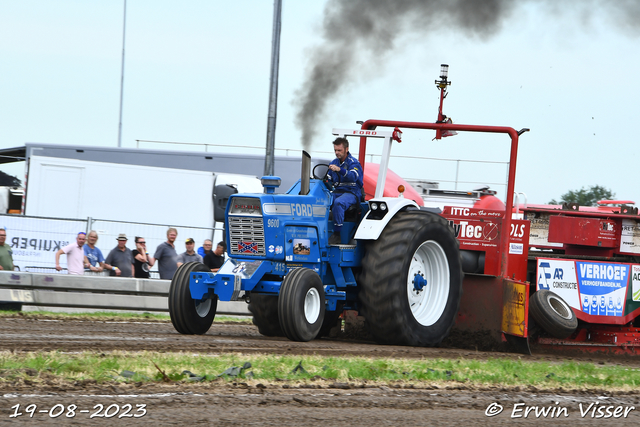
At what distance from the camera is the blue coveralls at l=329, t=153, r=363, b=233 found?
8727 mm

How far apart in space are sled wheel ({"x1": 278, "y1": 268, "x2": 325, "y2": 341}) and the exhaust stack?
1.05 meters

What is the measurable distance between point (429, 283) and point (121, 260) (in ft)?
21.0

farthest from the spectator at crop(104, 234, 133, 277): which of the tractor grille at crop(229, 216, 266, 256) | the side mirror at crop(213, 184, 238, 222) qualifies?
the tractor grille at crop(229, 216, 266, 256)

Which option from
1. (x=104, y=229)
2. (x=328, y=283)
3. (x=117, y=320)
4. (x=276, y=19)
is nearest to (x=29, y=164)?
(x=104, y=229)

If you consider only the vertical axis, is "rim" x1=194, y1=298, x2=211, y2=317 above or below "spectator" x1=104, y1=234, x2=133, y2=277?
above

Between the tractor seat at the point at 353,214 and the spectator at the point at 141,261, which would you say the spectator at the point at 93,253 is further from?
the tractor seat at the point at 353,214

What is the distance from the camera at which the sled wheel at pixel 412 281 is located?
8445mm

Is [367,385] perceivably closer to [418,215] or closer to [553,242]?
[418,215]

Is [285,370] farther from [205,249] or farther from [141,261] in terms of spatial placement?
[141,261]

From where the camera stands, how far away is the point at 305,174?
870 cm

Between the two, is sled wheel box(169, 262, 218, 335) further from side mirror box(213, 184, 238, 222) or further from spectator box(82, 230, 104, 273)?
spectator box(82, 230, 104, 273)

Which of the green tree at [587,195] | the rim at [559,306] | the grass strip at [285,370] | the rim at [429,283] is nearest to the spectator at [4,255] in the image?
the rim at [429,283]

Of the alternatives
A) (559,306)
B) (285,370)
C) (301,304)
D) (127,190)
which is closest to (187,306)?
(301,304)

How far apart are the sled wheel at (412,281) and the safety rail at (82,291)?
4973 millimetres
